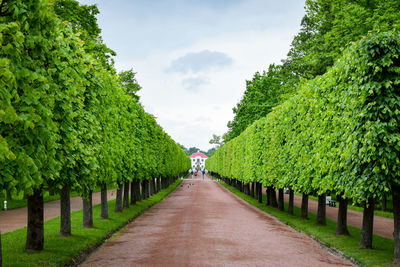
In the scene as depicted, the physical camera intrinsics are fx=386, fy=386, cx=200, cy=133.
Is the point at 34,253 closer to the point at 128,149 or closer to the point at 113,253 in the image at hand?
the point at 113,253

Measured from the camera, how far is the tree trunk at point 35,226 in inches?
460

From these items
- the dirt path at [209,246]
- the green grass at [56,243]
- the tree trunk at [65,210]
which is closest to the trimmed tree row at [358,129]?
the dirt path at [209,246]

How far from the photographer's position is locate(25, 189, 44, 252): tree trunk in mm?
11680

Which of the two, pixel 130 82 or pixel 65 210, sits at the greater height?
pixel 130 82

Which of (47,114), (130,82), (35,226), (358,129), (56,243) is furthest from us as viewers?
(130,82)

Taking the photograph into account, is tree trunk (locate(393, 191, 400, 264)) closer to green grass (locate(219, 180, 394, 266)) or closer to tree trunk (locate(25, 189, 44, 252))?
green grass (locate(219, 180, 394, 266))

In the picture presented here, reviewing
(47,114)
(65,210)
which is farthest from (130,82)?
(47,114)

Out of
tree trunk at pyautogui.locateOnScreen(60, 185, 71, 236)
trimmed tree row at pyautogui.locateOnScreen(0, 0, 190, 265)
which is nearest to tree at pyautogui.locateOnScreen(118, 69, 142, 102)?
trimmed tree row at pyautogui.locateOnScreen(0, 0, 190, 265)

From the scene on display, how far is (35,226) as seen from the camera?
38.5 feet

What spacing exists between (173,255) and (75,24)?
23.2 m

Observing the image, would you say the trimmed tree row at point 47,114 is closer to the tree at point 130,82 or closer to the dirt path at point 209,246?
the dirt path at point 209,246

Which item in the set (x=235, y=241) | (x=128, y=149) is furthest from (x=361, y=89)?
(x=128, y=149)

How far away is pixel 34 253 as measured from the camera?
37.4ft

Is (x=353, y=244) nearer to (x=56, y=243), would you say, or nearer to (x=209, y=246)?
(x=209, y=246)
